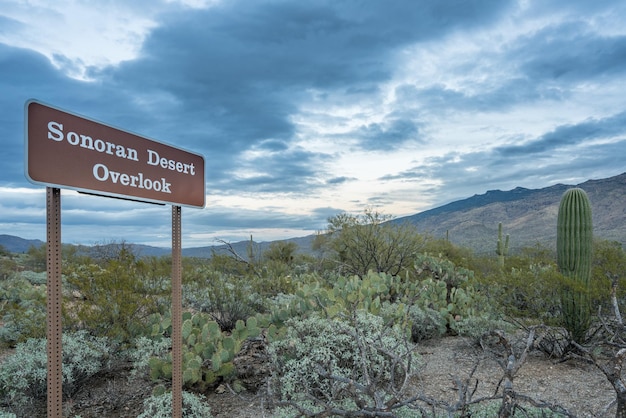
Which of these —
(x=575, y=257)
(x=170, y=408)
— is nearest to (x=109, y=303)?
(x=170, y=408)

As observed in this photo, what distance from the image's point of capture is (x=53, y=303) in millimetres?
3318

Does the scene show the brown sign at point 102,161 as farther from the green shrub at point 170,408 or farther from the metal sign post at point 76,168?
the green shrub at point 170,408

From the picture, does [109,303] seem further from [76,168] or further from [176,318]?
[76,168]

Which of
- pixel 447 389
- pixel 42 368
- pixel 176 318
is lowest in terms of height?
pixel 447 389

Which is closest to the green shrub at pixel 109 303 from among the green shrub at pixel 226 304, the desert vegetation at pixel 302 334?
the desert vegetation at pixel 302 334

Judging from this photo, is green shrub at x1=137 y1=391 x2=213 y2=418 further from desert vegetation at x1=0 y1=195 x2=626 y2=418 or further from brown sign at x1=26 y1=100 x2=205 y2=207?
brown sign at x1=26 y1=100 x2=205 y2=207

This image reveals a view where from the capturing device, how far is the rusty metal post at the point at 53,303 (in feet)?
10.8

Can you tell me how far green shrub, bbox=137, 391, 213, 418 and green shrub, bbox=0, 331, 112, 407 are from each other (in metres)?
1.19

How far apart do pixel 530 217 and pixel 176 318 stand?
87397 millimetres

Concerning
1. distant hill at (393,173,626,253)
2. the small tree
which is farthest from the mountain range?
the small tree

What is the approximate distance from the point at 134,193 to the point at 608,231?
7187 centimetres

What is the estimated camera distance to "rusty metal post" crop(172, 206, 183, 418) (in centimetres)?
446

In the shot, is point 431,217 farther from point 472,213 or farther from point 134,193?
point 134,193

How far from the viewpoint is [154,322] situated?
7.03 meters
